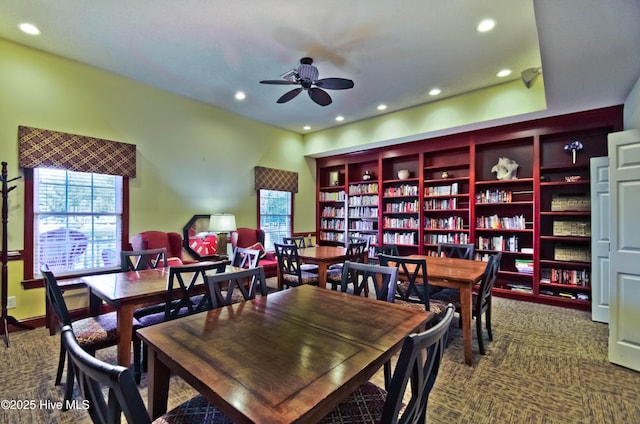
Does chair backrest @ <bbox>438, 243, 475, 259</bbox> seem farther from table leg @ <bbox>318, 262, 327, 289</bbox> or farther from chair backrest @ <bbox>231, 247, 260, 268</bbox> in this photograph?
chair backrest @ <bbox>231, 247, 260, 268</bbox>

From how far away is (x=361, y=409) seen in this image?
1.29m

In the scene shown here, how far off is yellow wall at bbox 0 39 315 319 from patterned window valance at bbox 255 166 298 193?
0.47ft

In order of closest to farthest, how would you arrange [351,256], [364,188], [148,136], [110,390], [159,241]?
[110,390]
[351,256]
[159,241]
[148,136]
[364,188]

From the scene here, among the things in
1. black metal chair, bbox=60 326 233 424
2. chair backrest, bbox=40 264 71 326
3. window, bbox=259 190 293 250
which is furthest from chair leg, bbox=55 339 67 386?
window, bbox=259 190 293 250

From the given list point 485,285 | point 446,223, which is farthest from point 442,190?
point 485,285

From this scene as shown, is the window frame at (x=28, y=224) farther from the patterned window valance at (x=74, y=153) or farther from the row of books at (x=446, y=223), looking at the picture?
the row of books at (x=446, y=223)

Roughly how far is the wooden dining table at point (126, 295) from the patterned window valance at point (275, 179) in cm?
350

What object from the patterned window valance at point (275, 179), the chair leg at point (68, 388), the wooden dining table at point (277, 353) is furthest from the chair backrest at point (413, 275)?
the patterned window valance at point (275, 179)

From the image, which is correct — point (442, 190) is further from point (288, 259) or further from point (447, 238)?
point (288, 259)

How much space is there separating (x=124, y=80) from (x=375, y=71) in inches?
134

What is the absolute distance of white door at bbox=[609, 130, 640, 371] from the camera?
2451 millimetres

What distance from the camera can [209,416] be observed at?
48.3 inches

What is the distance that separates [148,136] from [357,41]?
127 inches

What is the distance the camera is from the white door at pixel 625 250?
96.5 inches
